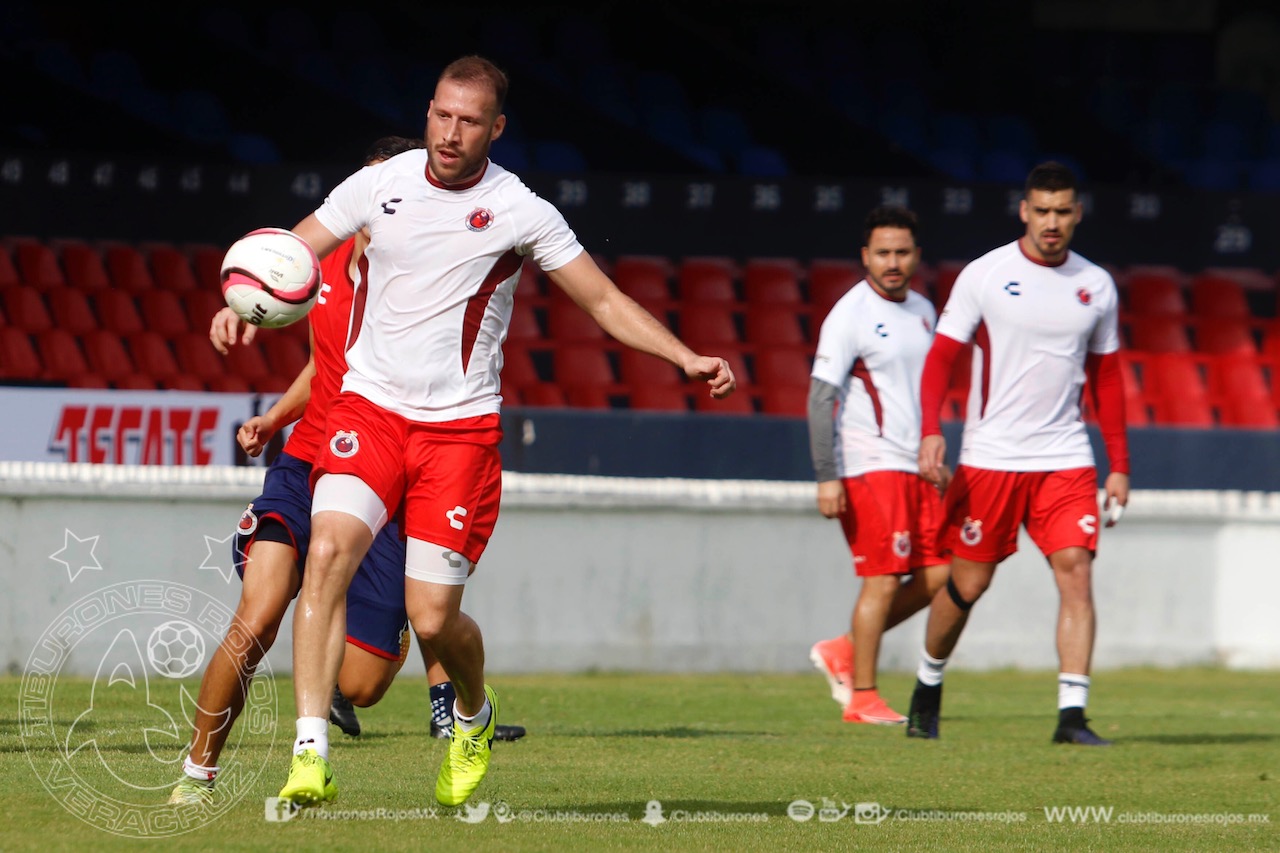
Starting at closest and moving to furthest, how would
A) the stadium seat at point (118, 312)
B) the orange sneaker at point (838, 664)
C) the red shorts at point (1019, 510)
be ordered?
the red shorts at point (1019, 510) < the orange sneaker at point (838, 664) < the stadium seat at point (118, 312)

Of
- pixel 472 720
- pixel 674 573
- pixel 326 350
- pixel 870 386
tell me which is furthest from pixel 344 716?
pixel 674 573

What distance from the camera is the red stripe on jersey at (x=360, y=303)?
213 inches

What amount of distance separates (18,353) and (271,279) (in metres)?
9.14

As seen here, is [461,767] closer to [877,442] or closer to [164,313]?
[877,442]

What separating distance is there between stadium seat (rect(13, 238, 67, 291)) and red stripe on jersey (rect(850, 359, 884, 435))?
309 inches

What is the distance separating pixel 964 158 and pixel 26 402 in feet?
33.2

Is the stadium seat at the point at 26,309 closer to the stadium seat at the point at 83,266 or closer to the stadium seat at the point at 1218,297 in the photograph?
the stadium seat at the point at 83,266

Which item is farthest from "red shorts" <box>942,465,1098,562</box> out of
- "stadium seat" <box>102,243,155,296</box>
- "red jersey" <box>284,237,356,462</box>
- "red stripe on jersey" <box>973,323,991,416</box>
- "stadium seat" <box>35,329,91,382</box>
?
"stadium seat" <box>102,243,155,296</box>

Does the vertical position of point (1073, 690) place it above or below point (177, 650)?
above

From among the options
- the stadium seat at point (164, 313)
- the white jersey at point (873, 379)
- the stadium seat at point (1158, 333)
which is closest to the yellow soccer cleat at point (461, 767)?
the white jersey at point (873, 379)

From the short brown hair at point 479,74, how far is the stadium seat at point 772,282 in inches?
399

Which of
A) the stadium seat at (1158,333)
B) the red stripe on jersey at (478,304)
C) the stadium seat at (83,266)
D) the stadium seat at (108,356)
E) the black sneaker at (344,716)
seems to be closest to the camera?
the red stripe on jersey at (478,304)

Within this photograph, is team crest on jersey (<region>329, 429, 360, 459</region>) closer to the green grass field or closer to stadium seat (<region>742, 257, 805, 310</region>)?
the green grass field

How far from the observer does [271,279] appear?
505 centimetres
